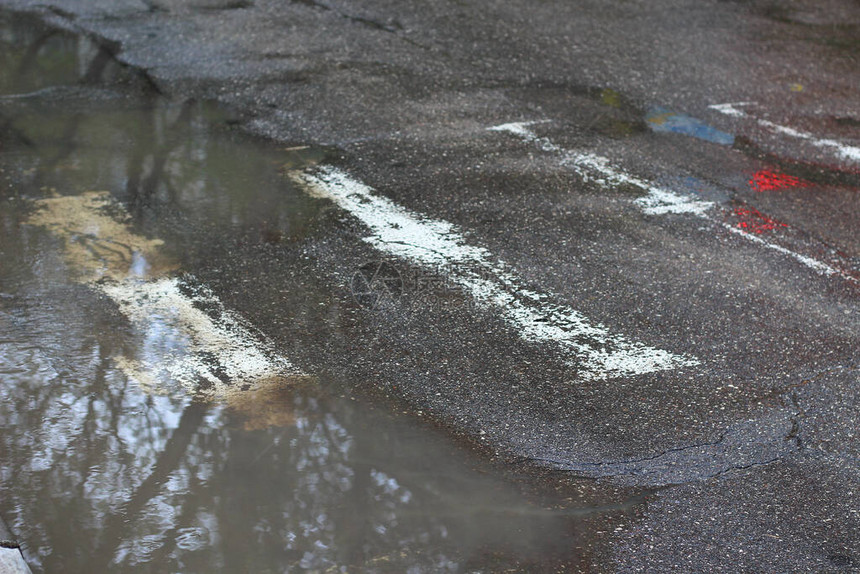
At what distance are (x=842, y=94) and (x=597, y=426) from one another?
577cm

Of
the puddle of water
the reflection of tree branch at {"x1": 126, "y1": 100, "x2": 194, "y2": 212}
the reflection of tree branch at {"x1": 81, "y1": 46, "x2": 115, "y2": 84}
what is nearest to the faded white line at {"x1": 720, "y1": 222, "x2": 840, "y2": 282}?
the puddle of water

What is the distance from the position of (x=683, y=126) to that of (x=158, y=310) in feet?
15.1

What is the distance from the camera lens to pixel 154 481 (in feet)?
12.3

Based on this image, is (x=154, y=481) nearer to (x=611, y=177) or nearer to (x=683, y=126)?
(x=611, y=177)

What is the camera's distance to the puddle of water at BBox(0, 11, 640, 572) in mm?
3482

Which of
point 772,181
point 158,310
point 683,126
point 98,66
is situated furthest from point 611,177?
point 98,66

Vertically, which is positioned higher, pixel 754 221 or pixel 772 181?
→ pixel 772 181

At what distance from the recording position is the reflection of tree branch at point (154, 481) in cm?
344

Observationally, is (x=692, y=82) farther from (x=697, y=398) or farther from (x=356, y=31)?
(x=697, y=398)

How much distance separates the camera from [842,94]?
338 inches

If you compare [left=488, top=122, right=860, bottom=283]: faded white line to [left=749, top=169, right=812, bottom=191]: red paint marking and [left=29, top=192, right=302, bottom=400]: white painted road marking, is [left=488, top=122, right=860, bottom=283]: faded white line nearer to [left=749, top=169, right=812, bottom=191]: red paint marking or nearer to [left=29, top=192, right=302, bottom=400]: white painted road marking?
[left=749, top=169, right=812, bottom=191]: red paint marking

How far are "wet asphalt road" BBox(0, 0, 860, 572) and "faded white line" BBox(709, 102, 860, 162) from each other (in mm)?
41

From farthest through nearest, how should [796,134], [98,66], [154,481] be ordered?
[98,66] < [796,134] < [154,481]

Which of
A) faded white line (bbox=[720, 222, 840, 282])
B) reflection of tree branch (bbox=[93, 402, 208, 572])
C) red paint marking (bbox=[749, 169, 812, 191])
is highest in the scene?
red paint marking (bbox=[749, 169, 812, 191])
